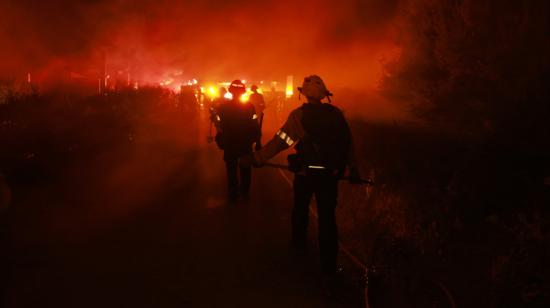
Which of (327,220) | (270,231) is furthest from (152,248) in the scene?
(327,220)

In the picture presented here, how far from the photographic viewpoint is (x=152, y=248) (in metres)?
5.40

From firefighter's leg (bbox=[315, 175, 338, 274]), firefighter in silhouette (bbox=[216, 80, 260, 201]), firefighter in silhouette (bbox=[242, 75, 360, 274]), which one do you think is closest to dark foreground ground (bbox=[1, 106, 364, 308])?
firefighter's leg (bbox=[315, 175, 338, 274])

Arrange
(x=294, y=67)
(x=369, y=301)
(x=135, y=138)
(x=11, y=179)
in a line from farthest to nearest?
(x=294, y=67), (x=135, y=138), (x=11, y=179), (x=369, y=301)

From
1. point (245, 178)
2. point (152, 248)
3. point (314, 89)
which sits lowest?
point (152, 248)

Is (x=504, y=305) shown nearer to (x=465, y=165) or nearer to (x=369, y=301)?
(x=369, y=301)

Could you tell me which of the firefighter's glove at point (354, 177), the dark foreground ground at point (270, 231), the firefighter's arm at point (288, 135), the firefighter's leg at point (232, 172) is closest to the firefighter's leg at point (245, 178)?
the firefighter's leg at point (232, 172)

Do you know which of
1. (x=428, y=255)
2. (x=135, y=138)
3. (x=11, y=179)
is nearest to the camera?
(x=428, y=255)

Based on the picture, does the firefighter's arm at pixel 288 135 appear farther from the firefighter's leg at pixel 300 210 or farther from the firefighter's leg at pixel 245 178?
the firefighter's leg at pixel 245 178

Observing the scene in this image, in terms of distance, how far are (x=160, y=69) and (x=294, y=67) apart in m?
12.8

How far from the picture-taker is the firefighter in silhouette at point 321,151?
Answer: 4.50m

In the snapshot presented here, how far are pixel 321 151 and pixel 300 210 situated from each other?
2.30ft

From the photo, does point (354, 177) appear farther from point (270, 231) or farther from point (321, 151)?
point (270, 231)

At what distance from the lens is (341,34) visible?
37.5 metres

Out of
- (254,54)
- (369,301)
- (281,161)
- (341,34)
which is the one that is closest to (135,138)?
(281,161)
